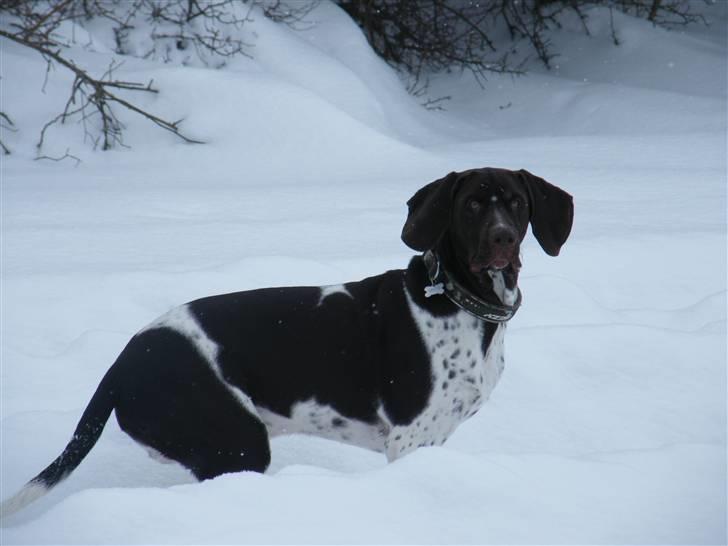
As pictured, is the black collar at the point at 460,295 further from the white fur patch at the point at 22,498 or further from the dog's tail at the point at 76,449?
the white fur patch at the point at 22,498

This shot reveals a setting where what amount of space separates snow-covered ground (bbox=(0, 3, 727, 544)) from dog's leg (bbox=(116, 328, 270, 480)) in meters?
0.18

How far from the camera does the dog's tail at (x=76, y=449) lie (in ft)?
8.64

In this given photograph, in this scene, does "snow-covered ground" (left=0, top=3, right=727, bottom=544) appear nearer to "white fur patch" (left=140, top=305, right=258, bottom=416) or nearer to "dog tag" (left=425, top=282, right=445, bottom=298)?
"white fur patch" (left=140, top=305, right=258, bottom=416)

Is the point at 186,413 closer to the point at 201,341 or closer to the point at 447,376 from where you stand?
the point at 201,341

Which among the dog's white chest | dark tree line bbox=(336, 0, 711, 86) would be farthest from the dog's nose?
dark tree line bbox=(336, 0, 711, 86)

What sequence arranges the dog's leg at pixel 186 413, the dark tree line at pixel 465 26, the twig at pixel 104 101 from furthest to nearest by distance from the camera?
1. the dark tree line at pixel 465 26
2. the twig at pixel 104 101
3. the dog's leg at pixel 186 413

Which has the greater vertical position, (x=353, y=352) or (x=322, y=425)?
(x=353, y=352)

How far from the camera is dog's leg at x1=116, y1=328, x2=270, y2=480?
274 cm

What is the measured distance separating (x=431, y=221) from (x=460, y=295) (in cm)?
25

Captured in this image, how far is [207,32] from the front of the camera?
10211mm

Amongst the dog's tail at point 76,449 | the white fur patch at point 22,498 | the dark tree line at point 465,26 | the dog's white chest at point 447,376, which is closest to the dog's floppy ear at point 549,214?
the dog's white chest at point 447,376

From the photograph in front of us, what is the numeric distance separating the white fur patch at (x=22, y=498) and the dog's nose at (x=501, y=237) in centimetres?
151

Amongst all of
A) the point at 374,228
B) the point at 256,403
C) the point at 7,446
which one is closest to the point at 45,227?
the point at 374,228

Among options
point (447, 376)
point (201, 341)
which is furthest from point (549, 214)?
point (201, 341)
